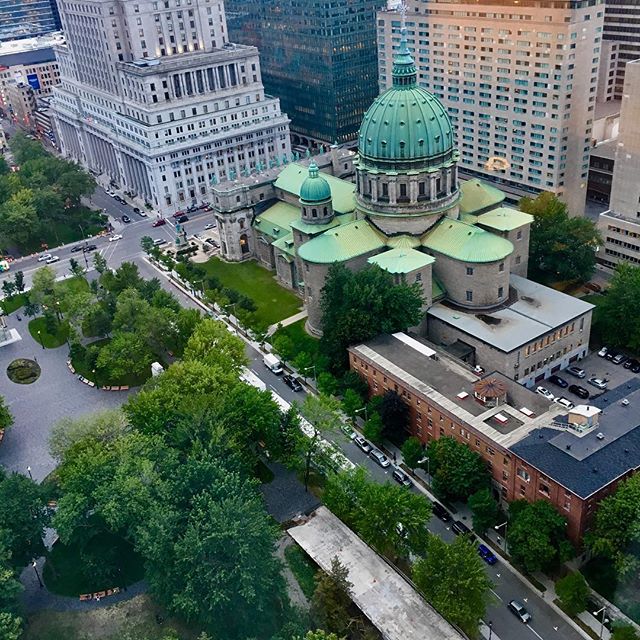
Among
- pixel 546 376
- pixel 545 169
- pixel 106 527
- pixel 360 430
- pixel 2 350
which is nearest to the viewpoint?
pixel 106 527

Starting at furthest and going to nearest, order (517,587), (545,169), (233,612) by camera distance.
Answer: (545,169) → (517,587) → (233,612)

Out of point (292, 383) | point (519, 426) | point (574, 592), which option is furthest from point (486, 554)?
point (292, 383)

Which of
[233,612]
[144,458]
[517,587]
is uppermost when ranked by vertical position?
[144,458]

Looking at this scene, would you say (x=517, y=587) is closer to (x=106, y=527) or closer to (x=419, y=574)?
(x=419, y=574)

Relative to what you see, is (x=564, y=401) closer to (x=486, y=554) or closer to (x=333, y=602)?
(x=486, y=554)

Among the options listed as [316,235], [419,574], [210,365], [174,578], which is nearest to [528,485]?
[419,574]
